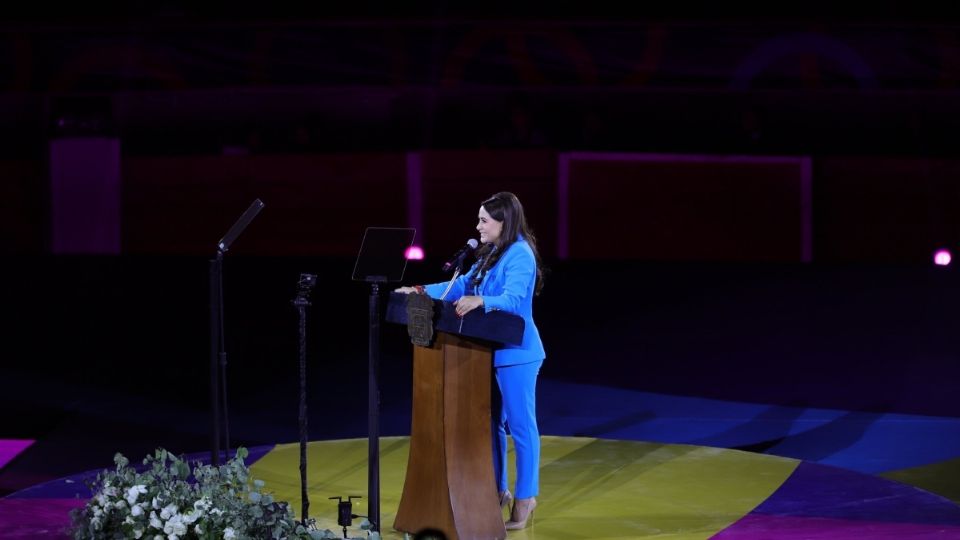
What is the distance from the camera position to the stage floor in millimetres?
5641

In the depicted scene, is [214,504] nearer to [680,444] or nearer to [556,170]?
[680,444]

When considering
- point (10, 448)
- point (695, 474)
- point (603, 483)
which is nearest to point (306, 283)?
point (603, 483)

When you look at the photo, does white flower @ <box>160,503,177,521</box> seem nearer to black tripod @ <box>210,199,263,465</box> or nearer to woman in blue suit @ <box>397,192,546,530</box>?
black tripod @ <box>210,199,263,465</box>

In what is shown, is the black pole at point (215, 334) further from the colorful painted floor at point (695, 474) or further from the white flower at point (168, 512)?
the white flower at point (168, 512)

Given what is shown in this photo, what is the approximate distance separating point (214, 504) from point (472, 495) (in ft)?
4.11

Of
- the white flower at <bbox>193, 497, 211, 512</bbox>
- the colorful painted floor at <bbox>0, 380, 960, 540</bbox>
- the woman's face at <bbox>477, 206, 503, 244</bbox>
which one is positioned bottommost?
the colorful painted floor at <bbox>0, 380, 960, 540</bbox>

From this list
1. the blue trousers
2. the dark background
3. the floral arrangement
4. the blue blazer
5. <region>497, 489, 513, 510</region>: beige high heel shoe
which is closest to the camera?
the floral arrangement

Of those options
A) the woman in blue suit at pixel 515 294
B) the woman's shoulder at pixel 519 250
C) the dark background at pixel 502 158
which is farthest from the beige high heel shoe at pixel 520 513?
the dark background at pixel 502 158

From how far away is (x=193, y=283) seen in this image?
13.6 m

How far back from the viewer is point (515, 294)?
17.2 ft

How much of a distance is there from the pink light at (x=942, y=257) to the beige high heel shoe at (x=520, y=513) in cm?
962

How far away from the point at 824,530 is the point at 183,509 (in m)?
2.79

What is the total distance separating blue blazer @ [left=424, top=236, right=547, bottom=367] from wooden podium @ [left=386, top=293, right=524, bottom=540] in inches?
3.7

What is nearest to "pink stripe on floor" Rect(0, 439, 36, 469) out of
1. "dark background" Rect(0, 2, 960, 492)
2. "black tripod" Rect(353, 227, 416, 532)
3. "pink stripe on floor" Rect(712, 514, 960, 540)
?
"dark background" Rect(0, 2, 960, 492)
